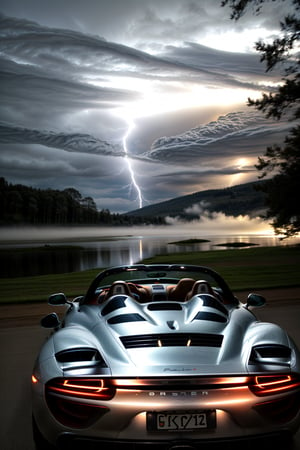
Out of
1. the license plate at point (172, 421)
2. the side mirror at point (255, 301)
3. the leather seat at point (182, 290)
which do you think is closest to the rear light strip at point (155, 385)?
the license plate at point (172, 421)

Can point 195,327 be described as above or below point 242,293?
above

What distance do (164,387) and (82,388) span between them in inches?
17.1

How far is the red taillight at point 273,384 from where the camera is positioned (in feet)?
8.18

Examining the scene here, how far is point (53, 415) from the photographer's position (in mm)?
2537

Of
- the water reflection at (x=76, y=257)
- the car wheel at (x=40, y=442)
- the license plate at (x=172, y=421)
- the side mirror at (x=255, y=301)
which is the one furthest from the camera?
the water reflection at (x=76, y=257)

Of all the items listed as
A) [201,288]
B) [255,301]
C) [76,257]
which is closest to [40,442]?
[201,288]

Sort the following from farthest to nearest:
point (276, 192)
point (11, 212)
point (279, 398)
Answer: point (11, 212) < point (276, 192) < point (279, 398)

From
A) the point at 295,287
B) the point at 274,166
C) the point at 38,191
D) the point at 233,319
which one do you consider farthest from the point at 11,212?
the point at 233,319

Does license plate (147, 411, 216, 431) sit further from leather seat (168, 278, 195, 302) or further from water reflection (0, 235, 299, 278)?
water reflection (0, 235, 299, 278)

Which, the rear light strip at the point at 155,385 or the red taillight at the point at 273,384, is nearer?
the rear light strip at the point at 155,385

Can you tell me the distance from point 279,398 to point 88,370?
101cm

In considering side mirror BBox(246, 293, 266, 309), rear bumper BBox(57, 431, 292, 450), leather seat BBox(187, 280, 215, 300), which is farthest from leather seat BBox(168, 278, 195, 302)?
rear bumper BBox(57, 431, 292, 450)

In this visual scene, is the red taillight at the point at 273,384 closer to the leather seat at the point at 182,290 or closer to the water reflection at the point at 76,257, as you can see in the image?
the leather seat at the point at 182,290

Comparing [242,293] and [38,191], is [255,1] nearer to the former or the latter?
[242,293]
